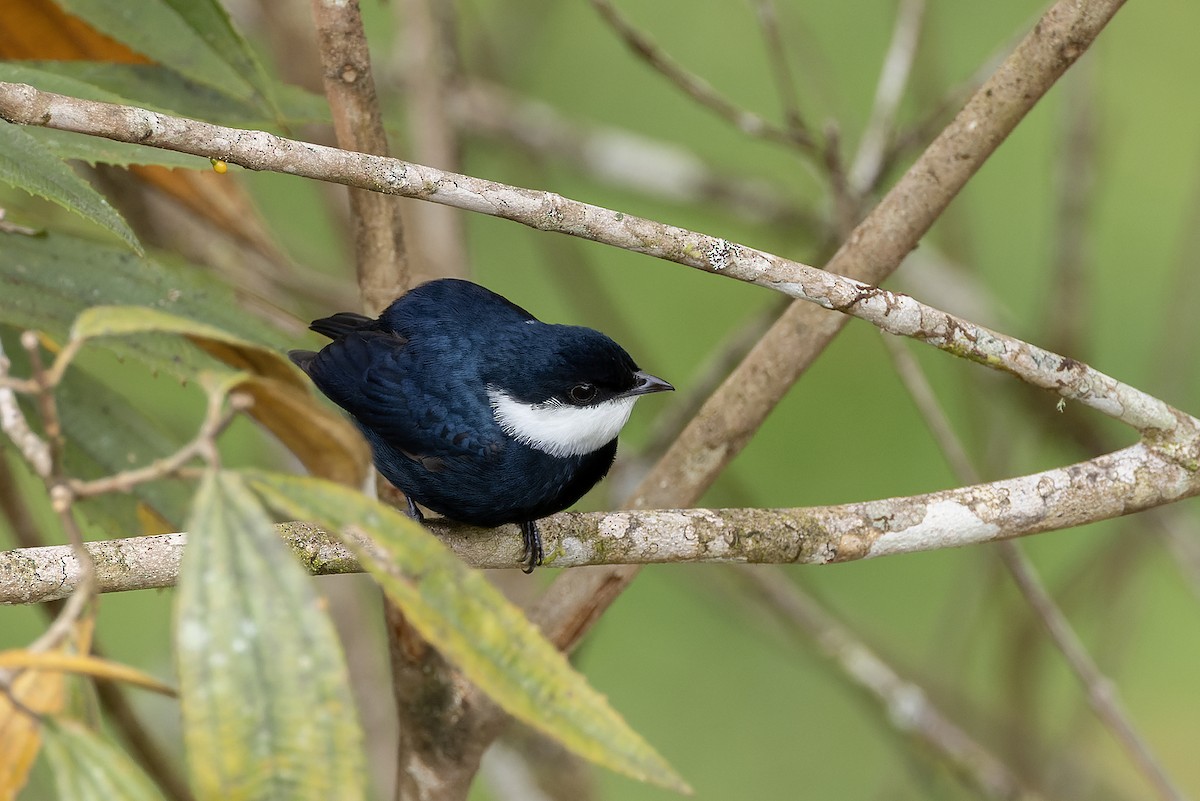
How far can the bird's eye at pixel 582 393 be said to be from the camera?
177cm

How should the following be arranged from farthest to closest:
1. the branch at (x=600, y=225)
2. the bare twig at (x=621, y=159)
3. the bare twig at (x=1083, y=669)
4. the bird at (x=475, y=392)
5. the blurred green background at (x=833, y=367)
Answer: the blurred green background at (x=833, y=367)
the bare twig at (x=621, y=159)
the bare twig at (x=1083, y=669)
the bird at (x=475, y=392)
the branch at (x=600, y=225)

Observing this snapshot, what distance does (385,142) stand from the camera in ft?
5.07

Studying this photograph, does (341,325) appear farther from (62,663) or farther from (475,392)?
(62,663)

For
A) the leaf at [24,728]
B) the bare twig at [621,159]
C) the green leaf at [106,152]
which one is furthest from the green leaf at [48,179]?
the bare twig at [621,159]

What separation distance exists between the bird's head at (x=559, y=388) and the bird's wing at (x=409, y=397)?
4 cm

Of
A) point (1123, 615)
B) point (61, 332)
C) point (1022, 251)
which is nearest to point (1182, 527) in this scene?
point (1123, 615)

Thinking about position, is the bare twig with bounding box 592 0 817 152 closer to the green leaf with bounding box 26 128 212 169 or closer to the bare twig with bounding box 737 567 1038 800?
the green leaf with bounding box 26 128 212 169

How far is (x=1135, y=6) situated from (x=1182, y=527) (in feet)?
6.36

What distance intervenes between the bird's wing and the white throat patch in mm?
24

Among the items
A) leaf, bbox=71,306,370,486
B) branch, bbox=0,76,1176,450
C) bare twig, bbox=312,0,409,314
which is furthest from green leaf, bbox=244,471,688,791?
bare twig, bbox=312,0,409,314

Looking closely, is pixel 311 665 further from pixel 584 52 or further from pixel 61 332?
pixel 584 52

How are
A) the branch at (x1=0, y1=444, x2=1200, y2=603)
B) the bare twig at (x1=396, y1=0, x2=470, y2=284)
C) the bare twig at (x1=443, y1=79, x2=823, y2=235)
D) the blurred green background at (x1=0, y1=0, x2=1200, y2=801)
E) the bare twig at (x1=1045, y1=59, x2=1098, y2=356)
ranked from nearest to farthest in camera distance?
the branch at (x1=0, y1=444, x2=1200, y2=603) < the bare twig at (x1=396, y1=0, x2=470, y2=284) < the bare twig at (x1=1045, y1=59, x2=1098, y2=356) < the bare twig at (x1=443, y1=79, x2=823, y2=235) < the blurred green background at (x1=0, y1=0, x2=1200, y2=801)

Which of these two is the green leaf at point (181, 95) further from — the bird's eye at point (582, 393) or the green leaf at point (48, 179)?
the bird's eye at point (582, 393)

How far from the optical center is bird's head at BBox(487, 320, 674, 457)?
1.76m
